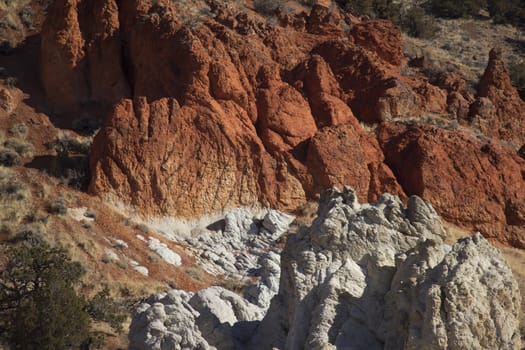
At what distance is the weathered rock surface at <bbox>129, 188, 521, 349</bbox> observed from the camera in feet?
38.9

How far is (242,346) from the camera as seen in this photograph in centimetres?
1533

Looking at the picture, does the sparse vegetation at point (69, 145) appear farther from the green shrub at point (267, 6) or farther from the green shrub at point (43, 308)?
the green shrub at point (267, 6)

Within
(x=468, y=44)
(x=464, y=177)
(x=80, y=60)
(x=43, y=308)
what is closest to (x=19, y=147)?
(x=80, y=60)

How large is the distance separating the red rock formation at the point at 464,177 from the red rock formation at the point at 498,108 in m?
2.84

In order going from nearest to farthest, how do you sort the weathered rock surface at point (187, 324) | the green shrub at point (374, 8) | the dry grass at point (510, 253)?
the weathered rock surface at point (187, 324), the dry grass at point (510, 253), the green shrub at point (374, 8)

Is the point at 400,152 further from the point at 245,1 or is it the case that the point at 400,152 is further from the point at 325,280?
the point at 325,280

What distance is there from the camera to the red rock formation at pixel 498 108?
119 feet

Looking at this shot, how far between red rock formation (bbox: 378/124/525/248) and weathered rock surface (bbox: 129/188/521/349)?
15099mm

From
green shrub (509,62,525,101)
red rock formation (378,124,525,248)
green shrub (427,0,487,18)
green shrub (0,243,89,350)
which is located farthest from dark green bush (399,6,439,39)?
green shrub (0,243,89,350)

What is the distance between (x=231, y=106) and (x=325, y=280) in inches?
711

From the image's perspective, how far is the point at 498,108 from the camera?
122 ft

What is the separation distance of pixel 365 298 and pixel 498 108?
2532 centimetres

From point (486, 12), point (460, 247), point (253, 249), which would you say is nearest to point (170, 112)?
point (253, 249)

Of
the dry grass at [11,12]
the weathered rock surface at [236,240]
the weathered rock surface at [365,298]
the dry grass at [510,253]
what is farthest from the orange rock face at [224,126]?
the weathered rock surface at [365,298]
